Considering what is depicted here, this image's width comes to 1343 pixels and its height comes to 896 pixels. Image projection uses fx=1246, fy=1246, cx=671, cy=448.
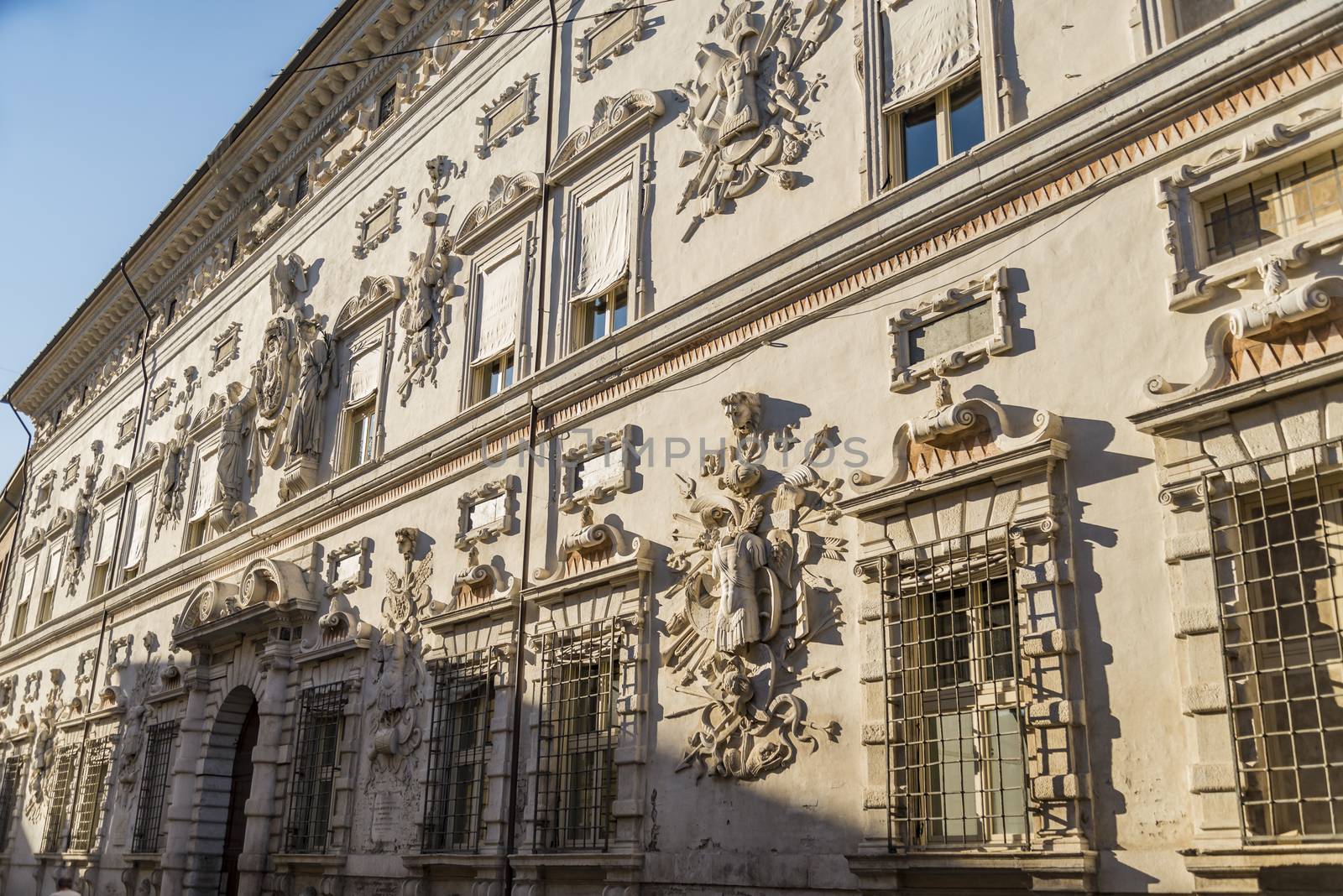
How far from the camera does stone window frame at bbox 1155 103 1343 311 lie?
7199mm

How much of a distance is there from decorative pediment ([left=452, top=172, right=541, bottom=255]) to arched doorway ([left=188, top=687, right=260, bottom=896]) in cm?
766

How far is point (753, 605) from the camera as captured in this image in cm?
985

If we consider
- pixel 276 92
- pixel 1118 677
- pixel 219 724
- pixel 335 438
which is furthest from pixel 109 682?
pixel 1118 677

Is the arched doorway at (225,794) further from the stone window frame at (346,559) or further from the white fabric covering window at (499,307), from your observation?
the white fabric covering window at (499,307)

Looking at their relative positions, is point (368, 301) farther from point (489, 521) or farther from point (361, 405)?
point (489, 521)

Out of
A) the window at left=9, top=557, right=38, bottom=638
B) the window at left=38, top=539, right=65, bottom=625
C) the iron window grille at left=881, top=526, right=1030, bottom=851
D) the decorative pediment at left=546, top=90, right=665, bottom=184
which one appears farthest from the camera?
the window at left=9, top=557, right=38, bottom=638

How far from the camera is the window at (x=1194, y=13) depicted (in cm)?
835

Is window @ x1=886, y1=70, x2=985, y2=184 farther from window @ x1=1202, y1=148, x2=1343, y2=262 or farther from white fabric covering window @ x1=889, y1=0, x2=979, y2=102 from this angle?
window @ x1=1202, y1=148, x2=1343, y2=262

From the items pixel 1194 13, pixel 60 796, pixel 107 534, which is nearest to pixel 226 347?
pixel 107 534

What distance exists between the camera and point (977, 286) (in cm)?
900

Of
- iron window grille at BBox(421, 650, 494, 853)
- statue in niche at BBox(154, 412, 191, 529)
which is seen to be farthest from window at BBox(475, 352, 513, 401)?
statue in niche at BBox(154, 412, 191, 529)

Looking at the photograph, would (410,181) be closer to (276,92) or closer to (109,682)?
(276,92)

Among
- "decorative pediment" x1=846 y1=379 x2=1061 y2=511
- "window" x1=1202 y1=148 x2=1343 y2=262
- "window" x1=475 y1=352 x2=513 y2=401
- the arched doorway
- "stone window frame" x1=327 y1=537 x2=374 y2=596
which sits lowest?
the arched doorway

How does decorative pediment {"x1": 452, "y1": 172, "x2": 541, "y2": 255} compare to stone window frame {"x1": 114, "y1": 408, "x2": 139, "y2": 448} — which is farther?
stone window frame {"x1": 114, "y1": 408, "x2": 139, "y2": 448}
